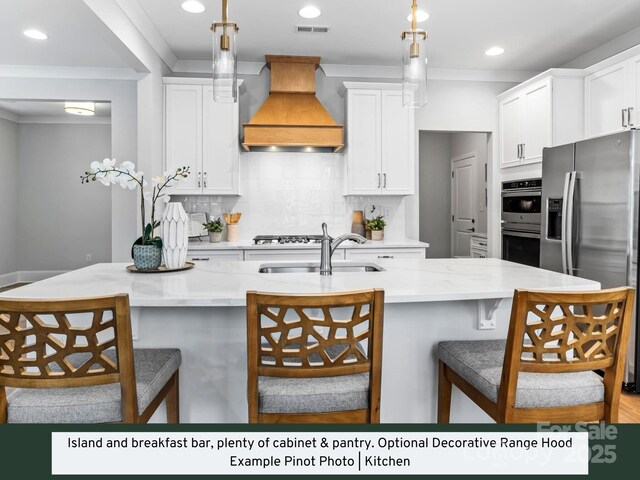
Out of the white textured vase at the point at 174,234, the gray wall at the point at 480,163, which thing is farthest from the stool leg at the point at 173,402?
the gray wall at the point at 480,163

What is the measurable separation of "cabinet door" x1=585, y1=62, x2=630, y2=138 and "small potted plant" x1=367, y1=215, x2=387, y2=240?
196cm

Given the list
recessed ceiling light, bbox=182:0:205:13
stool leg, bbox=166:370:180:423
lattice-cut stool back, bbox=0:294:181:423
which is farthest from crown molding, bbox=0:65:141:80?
lattice-cut stool back, bbox=0:294:181:423

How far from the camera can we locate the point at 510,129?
4.58 metres

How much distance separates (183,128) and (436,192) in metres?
4.39

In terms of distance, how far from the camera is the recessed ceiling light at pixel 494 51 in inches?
163

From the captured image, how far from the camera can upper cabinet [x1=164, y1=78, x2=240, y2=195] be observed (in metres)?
4.14

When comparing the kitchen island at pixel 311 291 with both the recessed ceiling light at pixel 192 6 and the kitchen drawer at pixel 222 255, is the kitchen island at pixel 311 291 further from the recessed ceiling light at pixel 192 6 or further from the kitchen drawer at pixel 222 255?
the recessed ceiling light at pixel 192 6

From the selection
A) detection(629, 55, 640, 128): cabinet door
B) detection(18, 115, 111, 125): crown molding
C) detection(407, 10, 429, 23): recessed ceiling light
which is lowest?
detection(629, 55, 640, 128): cabinet door

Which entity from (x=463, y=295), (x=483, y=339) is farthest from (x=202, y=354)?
(x=483, y=339)

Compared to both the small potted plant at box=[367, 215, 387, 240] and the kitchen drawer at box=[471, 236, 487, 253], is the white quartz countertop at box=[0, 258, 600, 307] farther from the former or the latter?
the kitchen drawer at box=[471, 236, 487, 253]

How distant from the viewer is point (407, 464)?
1247 millimetres

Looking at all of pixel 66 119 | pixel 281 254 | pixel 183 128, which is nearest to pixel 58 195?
pixel 66 119

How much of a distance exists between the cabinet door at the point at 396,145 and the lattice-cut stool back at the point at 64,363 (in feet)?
11.1

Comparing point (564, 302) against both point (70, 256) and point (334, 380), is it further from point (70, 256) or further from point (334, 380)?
point (70, 256)
